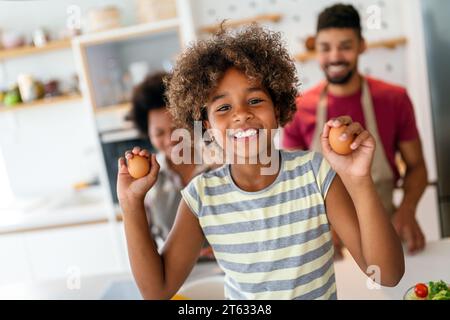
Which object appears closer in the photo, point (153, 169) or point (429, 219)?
point (153, 169)

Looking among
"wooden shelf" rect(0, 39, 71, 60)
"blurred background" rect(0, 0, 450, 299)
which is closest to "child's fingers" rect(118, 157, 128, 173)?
"blurred background" rect(0, 0, 450, 299)

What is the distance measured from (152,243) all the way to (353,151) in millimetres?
230

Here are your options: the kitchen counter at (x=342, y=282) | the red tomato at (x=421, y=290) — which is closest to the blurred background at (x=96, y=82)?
the kitchen counter at (x=342, y=282)

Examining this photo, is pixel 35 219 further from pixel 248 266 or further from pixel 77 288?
pixel 248 266

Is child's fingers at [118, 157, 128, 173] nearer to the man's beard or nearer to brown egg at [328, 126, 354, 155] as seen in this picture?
brown egg at [328, 126, 354, 155]

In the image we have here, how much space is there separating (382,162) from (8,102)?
1.61 metres

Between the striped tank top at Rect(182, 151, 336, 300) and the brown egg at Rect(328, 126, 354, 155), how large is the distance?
0.28 feet

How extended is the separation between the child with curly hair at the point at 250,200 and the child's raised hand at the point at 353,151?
47 mm

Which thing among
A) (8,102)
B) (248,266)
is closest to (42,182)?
(8,102)

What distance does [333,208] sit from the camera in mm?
478

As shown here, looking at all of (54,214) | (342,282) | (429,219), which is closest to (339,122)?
(342,282)

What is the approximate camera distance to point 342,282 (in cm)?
57

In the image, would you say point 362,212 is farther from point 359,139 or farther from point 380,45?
point 380,45
